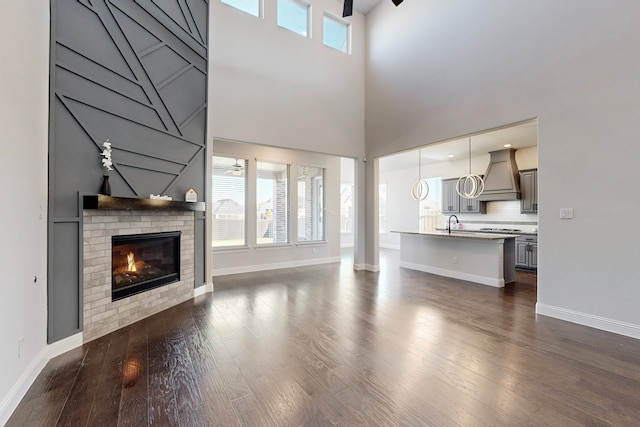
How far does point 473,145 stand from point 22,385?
817cm

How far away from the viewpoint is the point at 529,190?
705cm

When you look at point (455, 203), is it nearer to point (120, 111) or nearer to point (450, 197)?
point (450, 197)

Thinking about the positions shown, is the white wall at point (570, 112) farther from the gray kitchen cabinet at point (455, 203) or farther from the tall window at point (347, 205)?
the tall window at point (347, 205)

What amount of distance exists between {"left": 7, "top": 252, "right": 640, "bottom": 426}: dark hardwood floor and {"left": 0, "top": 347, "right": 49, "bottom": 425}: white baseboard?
55mm

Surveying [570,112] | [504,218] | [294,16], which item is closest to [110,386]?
[570,112]

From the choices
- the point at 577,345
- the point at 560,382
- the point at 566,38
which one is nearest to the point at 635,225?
the point at 577,345

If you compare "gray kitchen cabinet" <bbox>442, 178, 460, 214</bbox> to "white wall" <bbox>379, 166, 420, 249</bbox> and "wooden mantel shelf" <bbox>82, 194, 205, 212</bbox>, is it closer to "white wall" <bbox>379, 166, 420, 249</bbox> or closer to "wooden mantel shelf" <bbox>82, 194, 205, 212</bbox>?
"white wall" <bbox>379, 166, 420, 249</bbox>

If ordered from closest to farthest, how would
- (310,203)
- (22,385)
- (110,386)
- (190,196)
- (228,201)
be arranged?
(22,385) → (110,386) → (190,196) → (228,201) → (310,203)

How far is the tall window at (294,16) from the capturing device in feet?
18.6

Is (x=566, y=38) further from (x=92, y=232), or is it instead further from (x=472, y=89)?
(x=92, y=232)

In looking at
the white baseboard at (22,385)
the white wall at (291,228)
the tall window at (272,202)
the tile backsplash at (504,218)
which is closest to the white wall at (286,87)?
the white wall at (291,228)

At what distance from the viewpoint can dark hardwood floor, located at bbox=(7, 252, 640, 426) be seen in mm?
1806

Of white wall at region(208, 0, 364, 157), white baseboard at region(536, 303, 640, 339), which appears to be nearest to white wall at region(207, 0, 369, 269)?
white wall at region(208, 0, 364, 157)

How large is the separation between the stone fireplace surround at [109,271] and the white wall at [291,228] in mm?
2092
